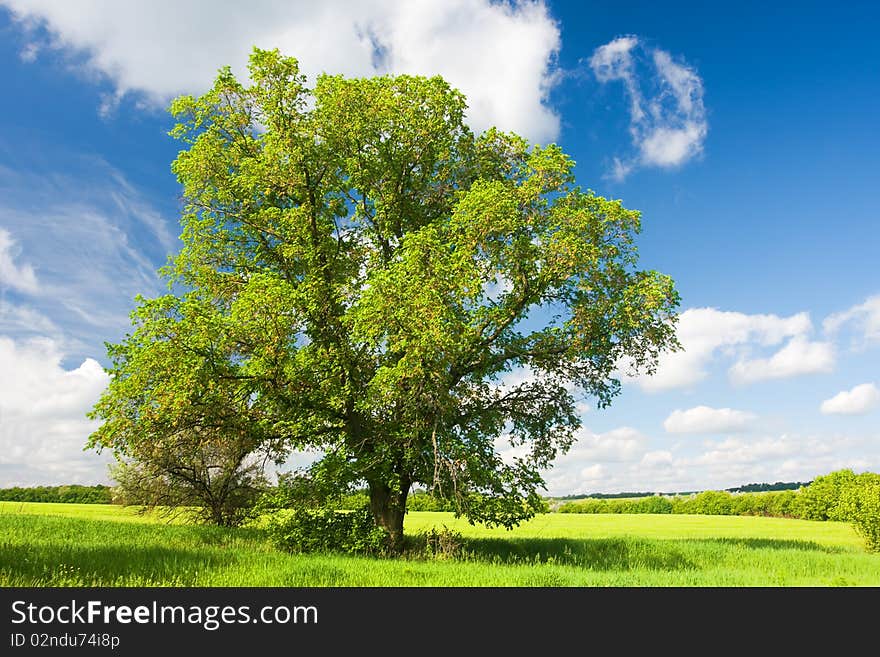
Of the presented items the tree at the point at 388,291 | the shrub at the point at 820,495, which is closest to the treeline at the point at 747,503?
the shrub at the point at 820,495

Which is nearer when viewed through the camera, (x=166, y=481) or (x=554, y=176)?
(x=554, y=176)

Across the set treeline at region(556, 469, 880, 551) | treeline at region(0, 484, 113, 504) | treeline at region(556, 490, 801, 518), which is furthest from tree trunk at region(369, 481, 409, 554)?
treeline at region(0, 484, 113, 504)

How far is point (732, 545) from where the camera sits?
2250 centimetres

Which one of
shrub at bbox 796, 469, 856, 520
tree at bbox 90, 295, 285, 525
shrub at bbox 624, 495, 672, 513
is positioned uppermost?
tree at bbox 90, 295, 285, 525

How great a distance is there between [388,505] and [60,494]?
83.4m

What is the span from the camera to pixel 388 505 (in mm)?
20781

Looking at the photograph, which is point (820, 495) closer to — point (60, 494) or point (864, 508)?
point (864, 508)

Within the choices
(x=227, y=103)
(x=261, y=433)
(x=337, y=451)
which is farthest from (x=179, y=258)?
(x=337, y=451)

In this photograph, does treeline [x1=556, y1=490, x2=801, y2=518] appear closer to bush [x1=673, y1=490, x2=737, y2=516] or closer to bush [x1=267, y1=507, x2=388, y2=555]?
bush [x1=673, y1=490, x2=737, y2=516]

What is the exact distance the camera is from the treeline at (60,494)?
81625 mm

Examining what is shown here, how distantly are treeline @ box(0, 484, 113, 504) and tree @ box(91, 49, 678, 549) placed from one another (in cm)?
7355

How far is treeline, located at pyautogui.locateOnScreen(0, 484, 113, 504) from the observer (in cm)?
8162

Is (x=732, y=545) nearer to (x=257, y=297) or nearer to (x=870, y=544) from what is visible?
(x=870, y=544)
